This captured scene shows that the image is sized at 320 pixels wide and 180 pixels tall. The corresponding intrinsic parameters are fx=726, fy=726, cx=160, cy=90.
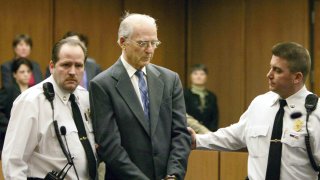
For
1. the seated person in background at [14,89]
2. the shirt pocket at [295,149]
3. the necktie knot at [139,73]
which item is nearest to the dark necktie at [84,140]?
the necktie knot at [139,73]

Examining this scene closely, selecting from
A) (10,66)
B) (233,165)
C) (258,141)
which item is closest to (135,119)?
(258,141)

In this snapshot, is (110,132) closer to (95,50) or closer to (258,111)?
(258,111)

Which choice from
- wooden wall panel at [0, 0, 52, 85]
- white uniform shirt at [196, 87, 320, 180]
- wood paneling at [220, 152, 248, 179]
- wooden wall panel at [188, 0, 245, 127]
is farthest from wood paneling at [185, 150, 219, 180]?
wooden wall panel at [188, 0, 245, 127]

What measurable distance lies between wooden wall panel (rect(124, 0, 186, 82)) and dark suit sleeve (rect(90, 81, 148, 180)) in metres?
6.18

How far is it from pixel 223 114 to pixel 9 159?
21.5 feet

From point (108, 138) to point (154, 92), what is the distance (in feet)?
1.24

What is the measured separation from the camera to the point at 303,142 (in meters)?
3.91

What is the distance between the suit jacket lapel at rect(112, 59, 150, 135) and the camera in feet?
12.7

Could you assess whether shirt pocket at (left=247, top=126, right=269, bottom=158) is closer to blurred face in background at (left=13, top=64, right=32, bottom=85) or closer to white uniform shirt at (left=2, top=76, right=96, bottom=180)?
white uniform shirt at (left=2, top=76, right=96, bottom=180)

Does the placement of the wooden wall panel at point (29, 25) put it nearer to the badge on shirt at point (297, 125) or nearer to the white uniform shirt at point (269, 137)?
the white uniform shirt at point (269, 137)

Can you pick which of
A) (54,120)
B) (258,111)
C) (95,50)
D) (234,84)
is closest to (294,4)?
(234,84)

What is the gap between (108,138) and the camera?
3807mm

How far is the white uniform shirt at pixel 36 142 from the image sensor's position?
146 inches

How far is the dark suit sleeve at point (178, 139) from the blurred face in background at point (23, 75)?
9.43ft
